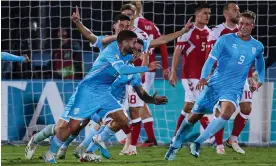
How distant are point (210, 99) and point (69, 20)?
18.0 feet

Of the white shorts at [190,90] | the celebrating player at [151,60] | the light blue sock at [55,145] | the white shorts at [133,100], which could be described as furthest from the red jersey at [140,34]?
the light blue sock at [55,145]

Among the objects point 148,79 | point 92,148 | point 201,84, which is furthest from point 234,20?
point 92,148

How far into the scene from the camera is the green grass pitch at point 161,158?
9961 mm

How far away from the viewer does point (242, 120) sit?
477 inches

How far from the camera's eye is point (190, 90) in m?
12.6

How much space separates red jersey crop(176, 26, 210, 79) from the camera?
12477mm

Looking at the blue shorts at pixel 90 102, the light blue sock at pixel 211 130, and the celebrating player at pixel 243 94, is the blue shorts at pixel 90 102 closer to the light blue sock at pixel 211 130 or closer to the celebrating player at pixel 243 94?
the light blue sock at pixel 211 130

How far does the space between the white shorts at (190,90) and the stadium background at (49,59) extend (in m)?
0.90

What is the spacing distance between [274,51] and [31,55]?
3.67 m

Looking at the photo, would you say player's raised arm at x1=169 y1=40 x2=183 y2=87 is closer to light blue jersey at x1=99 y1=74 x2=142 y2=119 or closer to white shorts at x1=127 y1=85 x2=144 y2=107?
white shorts at x1=127 y1=85 x2=144 y2=107

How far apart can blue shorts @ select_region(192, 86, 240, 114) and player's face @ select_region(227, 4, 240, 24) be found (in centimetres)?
182

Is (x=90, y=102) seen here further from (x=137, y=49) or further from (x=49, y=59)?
(x=49, y=59)

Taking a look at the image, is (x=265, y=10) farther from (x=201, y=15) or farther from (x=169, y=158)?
(x=169, y=158)

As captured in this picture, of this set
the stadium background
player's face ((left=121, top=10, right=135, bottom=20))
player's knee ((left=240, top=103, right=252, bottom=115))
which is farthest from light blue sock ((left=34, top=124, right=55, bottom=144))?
the stadium background
